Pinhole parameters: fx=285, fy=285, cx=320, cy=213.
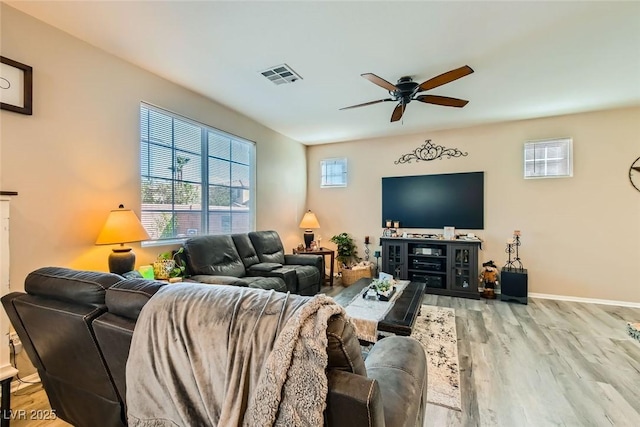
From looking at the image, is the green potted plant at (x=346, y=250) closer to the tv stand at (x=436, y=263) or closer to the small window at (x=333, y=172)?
the tv stand at (x=436, y=263)

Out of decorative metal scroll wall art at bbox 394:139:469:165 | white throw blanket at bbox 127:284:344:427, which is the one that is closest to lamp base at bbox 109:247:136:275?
white throw blanket at bbox 127:284:344:427

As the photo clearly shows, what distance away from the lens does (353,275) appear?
16.1ft

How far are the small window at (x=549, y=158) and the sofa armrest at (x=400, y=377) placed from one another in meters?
4.24

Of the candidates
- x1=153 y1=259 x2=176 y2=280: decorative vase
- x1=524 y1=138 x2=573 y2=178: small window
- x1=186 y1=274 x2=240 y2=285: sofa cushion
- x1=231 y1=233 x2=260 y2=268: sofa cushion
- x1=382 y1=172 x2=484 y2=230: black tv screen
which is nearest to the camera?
x1=186 y1=274 x2=240 y2=285: sofa cushion

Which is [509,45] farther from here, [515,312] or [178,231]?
[178,231]

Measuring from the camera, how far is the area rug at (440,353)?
1.95 metres

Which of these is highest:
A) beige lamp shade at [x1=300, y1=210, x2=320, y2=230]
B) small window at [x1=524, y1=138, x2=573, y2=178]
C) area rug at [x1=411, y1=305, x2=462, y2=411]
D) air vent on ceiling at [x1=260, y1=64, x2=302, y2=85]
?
air vent on ceiling at [x1=260, y1=64, x2=302, y2=85]

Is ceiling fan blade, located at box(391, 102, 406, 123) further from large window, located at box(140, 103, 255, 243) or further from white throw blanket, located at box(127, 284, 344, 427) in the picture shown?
white throw blanket, located at box(127, 284, 344, 427)

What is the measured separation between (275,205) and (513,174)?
3.89m

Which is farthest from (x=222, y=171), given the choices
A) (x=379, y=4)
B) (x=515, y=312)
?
(x=515, y=312)

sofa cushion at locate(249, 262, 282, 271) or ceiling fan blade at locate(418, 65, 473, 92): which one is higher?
ceiling fan blade at locate(418, 65, 473, 92)

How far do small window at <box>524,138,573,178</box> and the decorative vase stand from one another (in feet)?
16.6

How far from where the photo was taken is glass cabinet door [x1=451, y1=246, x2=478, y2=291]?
4.38 metres

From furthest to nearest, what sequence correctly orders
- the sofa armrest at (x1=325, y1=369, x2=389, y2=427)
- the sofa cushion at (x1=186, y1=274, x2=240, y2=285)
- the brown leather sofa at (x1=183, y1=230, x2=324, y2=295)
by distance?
the brown leather sofa at (x1=183, y1=230, x2=324, y2=295), the sofa cushion at (x1=186, y1=274, x2=240, y2=285), the sofa armrest at (x1=325, y1=369, x2=389, y2=427)
